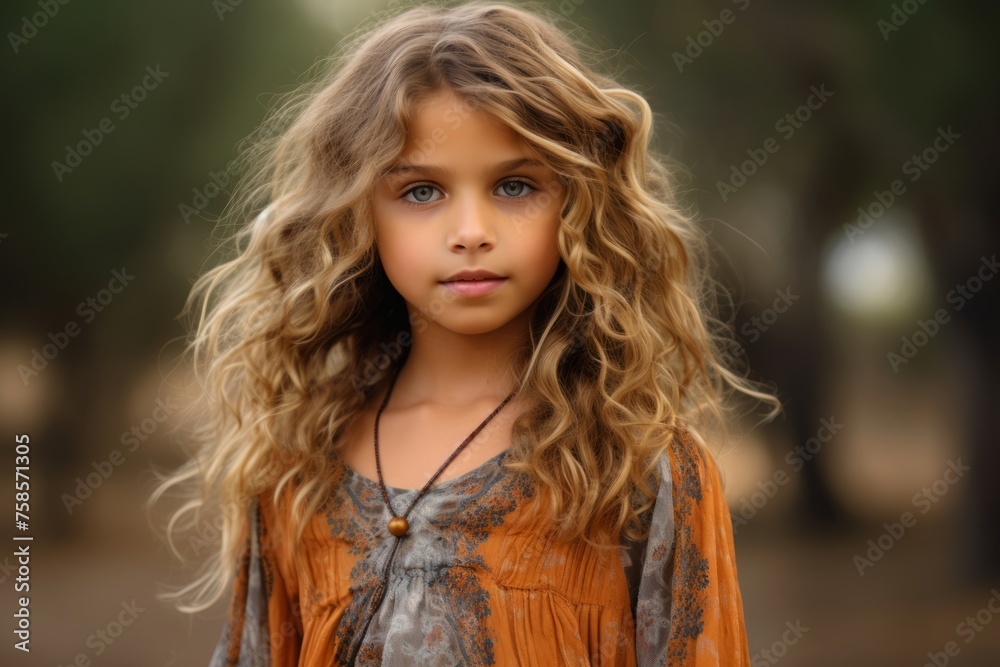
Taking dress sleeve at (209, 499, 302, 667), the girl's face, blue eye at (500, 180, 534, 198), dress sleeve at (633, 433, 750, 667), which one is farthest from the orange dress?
blue eye at (500, 180, 534, 198)

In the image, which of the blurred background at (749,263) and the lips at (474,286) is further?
the blurred background at (749,263)

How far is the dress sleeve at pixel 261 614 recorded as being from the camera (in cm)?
206

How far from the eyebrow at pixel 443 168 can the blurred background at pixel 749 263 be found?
334 cm

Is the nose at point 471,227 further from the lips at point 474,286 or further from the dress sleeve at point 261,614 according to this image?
the dress sleeve at point 261,614

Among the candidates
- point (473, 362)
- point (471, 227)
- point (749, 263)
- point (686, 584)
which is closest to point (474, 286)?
point (471, 227)

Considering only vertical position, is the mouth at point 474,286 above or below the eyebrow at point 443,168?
below

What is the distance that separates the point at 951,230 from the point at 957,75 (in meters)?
0.80

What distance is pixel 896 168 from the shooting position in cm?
571

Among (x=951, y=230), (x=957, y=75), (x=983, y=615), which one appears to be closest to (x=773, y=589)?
(x=983, y=615)

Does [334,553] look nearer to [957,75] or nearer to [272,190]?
[272,190]

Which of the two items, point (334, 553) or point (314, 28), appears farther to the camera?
point (314, 28)

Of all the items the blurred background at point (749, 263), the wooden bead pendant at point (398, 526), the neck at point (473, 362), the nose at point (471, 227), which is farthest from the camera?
the blurred background at point (749, 263)

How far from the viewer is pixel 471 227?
5.74 ft

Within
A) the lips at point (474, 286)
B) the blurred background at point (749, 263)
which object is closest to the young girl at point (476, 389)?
the lips at point (474, 286)
